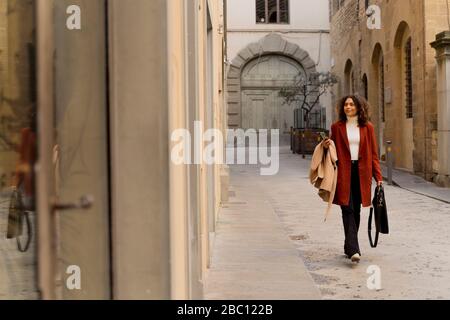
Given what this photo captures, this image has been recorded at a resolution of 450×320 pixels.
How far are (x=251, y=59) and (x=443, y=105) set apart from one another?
19.6 metres

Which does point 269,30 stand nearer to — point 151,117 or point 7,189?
point 7,189

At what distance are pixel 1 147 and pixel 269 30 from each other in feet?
88.9

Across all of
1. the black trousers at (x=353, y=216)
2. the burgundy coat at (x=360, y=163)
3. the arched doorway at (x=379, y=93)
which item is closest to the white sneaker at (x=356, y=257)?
the black trousers at (x=353, y=216)

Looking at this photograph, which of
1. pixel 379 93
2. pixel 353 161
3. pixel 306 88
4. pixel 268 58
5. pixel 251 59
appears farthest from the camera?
pixel 268 58

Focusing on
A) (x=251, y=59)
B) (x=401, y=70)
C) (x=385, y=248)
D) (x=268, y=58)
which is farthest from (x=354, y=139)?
(x=268, y=58)

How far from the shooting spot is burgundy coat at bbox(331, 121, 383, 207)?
613 cm

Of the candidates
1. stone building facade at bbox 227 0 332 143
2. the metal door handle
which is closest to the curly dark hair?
the metal door handle

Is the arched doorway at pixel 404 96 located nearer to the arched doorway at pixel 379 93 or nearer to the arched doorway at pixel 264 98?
the arched doorway at pixel 379 93

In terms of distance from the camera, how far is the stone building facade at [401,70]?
1502cm

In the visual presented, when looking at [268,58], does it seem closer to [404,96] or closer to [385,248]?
[404,96]

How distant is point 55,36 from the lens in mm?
3141

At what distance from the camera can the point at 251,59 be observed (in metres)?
32.7

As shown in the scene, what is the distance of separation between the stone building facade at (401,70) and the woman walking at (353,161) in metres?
8.76
